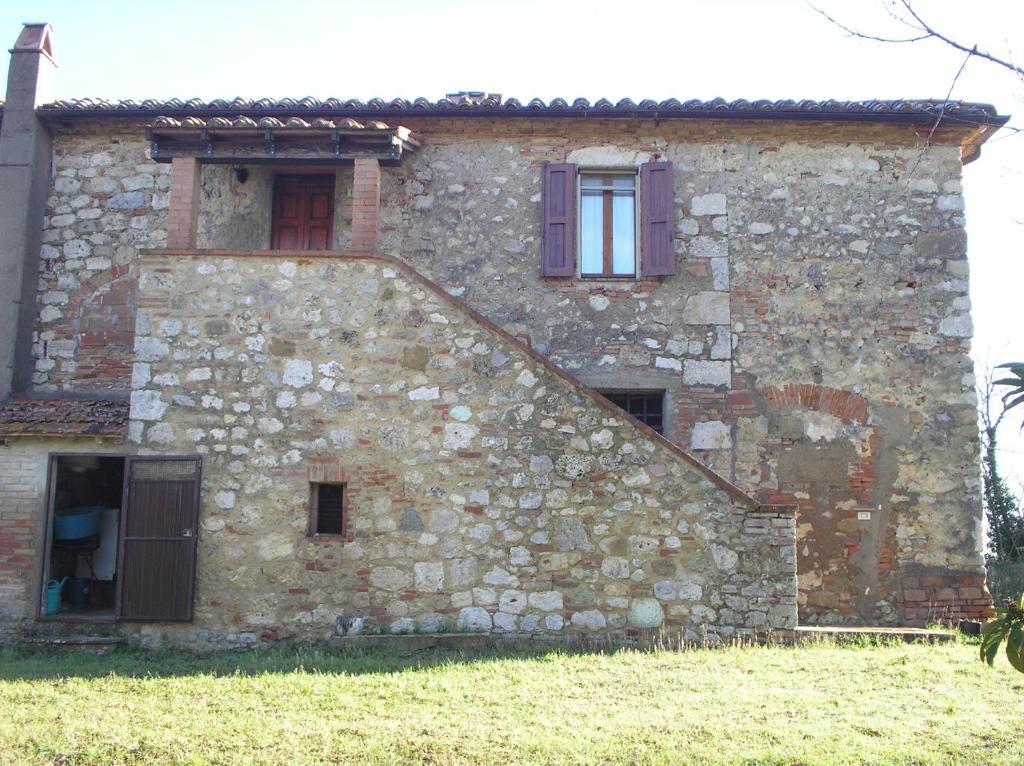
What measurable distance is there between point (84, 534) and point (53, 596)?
0.90 m

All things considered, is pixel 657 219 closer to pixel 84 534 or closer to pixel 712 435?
pixel 712 435

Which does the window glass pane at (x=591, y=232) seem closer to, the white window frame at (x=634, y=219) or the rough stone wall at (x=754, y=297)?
the white window frame at (x=634, y=219)

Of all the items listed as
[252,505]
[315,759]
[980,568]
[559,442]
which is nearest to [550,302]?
[559,442]

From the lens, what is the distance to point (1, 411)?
9.95 meters

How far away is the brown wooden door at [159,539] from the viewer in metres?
8.73

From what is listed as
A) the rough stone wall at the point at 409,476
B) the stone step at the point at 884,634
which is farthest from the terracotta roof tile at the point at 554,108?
Answer: the stone step at the point at 884,634

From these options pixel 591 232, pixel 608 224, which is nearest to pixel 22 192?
pixel 591 232

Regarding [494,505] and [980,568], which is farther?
[980,568]

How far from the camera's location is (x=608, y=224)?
443 inches

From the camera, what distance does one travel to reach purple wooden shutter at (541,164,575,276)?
1090cm

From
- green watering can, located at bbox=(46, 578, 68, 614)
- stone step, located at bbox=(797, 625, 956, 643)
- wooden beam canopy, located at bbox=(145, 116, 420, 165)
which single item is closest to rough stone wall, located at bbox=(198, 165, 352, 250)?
wooden beam canopy, located at bbox=(145, 116, 420, 165)

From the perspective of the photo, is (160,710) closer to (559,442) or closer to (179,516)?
(179,516)

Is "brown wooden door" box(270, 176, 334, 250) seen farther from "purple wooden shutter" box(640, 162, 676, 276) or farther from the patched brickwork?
the patched brickwork

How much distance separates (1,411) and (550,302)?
19.4 feet
